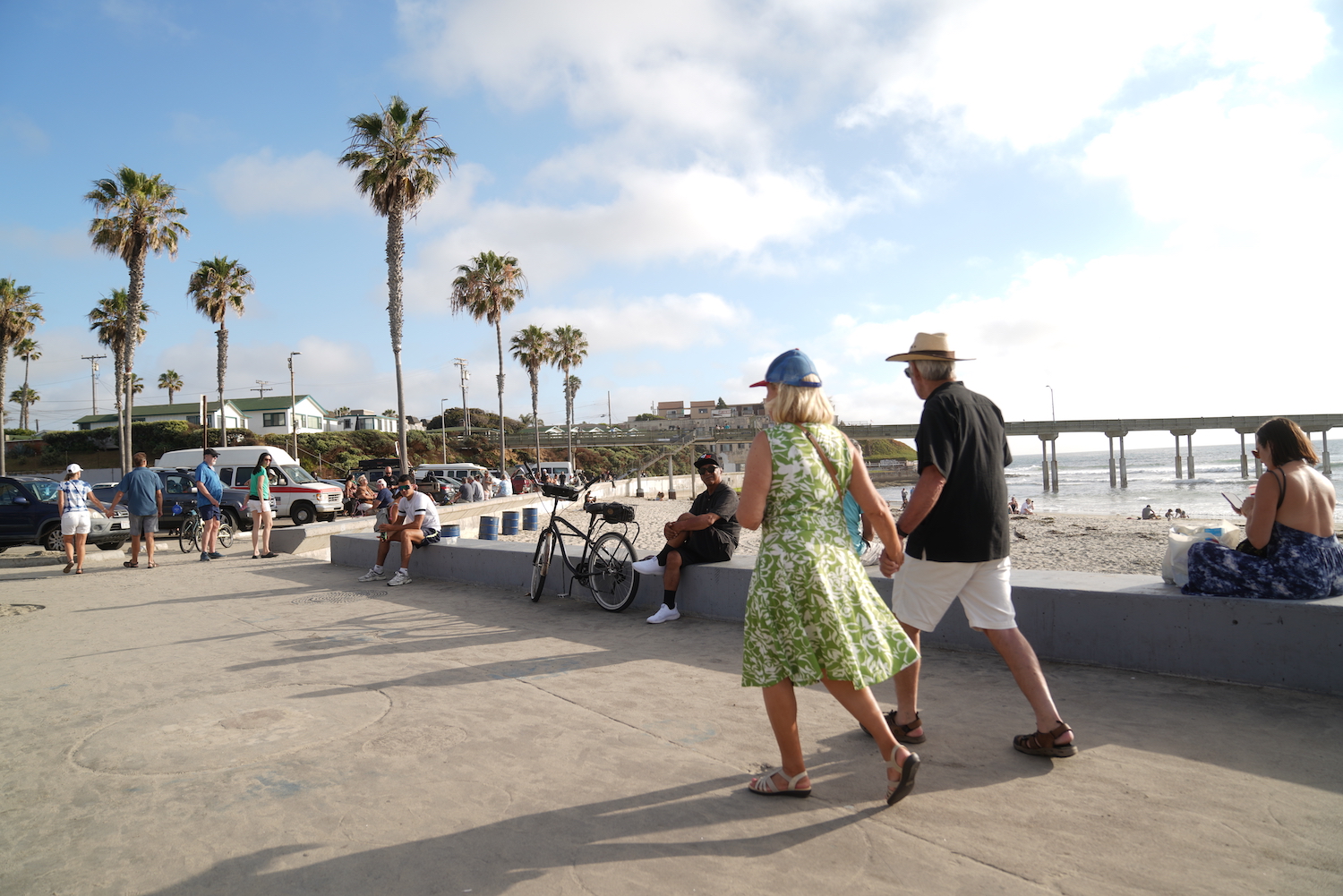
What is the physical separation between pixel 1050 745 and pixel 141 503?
12.3 meters

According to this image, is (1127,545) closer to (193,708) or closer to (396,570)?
(396,570)

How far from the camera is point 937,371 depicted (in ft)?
11.2

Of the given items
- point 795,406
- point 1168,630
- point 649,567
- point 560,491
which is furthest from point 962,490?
point 560,491

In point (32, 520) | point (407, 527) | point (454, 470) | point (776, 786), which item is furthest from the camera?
point (454, 470)

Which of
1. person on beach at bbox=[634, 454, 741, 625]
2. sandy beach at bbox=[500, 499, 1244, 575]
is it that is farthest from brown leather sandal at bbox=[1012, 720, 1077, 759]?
sandy beach at bbox=[500, 499, 1244, 575]

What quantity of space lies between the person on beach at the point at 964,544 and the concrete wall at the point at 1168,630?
1.02 metres

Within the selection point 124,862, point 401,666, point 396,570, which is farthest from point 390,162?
point 124,862

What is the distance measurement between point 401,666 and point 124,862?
2627 millimetres

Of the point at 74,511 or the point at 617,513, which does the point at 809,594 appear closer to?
the point at 617,513

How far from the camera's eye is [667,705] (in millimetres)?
4113

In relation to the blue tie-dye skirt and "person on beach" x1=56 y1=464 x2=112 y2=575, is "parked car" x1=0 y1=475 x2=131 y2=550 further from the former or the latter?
the blue tie-dye skirt

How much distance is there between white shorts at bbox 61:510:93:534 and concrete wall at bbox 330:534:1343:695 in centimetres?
1145

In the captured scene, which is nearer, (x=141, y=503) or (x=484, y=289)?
(x=141, y=503)

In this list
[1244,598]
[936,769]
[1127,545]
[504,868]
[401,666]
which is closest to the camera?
[504,868]
